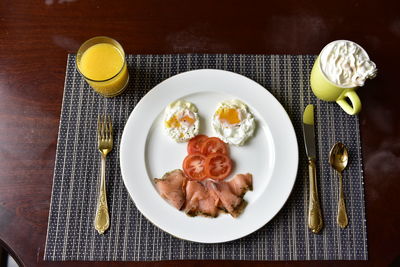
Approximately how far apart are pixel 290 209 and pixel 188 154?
449 mm

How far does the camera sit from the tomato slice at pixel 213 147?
1489 mm

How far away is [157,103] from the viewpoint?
59.9 inches

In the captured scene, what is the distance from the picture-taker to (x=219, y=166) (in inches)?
58.4

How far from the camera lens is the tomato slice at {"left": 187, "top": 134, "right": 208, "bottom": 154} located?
4.91 ft

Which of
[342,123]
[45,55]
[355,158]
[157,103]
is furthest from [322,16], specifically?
[45,55]

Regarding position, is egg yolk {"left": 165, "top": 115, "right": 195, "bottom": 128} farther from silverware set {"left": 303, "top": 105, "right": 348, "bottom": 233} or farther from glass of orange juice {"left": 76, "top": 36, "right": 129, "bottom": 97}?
silverware set {"left": 303, "top": 105, "right": 348, "bottom": 233}

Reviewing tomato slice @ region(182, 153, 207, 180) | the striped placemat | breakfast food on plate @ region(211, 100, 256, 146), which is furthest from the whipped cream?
tomato slice @ region(182, 153, 207, 180)

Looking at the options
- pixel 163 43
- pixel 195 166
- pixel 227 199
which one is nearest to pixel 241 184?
pixel 227 199

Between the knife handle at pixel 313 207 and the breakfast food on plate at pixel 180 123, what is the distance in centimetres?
48

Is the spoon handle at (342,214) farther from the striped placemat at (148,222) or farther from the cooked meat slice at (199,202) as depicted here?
the cooked meat slice at (199,202)

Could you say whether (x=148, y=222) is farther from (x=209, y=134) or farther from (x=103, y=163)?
(x=209, y=134)

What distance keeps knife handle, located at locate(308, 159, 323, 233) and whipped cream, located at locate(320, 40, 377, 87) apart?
1.13 ft

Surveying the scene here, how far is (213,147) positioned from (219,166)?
78 millimetres

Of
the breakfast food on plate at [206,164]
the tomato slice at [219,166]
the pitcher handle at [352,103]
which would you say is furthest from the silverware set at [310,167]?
the tomato slice at [219,166]
